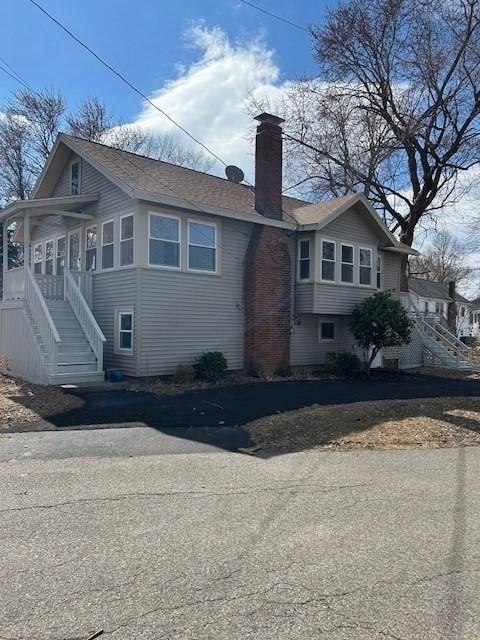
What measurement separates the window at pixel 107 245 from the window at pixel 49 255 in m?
4.05

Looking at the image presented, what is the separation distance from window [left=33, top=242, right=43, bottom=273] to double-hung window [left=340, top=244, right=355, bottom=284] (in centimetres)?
1135

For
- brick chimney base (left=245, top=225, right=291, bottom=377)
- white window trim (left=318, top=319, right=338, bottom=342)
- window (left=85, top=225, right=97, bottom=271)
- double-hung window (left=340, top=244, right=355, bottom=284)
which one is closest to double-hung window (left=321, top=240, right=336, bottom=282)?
double-hung window (left=340, top=244, right=355, bottom=284)

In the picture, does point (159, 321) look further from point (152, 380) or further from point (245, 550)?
point (245, 550)

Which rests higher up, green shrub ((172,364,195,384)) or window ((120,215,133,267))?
window ((120,215,133,267))

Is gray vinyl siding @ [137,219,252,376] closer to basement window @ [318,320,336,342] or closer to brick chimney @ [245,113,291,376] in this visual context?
brick chimney @ [245,113,291,376]

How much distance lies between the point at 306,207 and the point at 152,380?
9882 millimetres

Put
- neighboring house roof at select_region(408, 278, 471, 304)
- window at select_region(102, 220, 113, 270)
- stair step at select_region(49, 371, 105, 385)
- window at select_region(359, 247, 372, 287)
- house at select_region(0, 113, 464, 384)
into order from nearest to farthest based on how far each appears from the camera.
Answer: stair step at select_region(49, 371, 105, 385), house at select_region(0, 113, 464, 384), window at select_region(102, 220, 113, 270), window at select_region(359, 247, 372, 287), neighboring house roof at select_region(408, 278, 471, 304)

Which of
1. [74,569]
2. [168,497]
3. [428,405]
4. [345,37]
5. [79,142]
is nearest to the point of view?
[74,569]

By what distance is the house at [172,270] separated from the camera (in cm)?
1290

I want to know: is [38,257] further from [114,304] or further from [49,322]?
[49,322]

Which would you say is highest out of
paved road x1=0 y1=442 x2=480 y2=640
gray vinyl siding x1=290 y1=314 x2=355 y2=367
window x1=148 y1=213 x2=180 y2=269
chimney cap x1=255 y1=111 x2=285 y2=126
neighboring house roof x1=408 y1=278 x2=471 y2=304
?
chimney cap x1=255 y1=111 x2=285 y2=126

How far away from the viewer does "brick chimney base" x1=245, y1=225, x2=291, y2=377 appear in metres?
15.3

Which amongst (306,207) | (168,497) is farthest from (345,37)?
(168,497)

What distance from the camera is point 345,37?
2380cm
